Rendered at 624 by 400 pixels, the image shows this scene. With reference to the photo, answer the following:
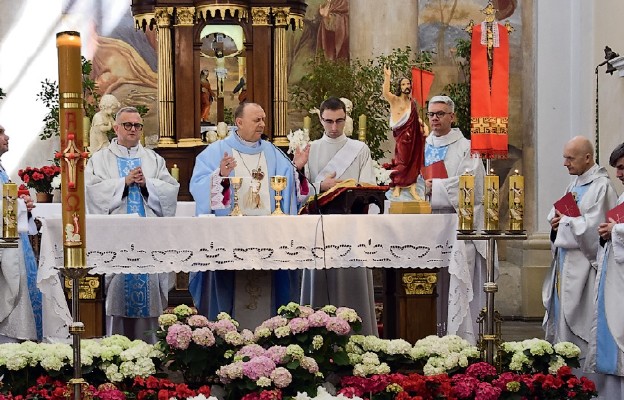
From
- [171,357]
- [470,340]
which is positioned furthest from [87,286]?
[470,340]

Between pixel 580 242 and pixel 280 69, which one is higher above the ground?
pixel 280 69

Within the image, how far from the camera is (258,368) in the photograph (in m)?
5.11

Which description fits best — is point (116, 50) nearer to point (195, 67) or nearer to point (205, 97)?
point (205, 97)

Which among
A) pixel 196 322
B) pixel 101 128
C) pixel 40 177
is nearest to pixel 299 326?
pixel 196 322

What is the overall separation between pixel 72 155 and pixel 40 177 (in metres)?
6.34

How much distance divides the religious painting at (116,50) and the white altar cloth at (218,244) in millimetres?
6413

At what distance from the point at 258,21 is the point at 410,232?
435cm

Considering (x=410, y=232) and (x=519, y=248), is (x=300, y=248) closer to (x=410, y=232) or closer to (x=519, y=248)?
(x=410, y=232)

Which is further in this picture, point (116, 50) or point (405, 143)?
point (116, 50)

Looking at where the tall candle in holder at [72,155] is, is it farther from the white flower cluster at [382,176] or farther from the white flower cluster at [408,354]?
the white flower cluster at [382,176]

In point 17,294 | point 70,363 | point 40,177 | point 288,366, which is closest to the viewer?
point 288,366

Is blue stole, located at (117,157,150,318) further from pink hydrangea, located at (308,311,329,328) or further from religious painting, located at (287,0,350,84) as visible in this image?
religious painting, located at (287,0,350,84)

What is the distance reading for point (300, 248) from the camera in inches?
276

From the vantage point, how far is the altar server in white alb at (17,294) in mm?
7430
